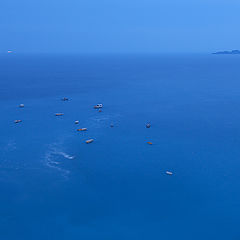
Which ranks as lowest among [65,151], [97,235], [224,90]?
[97,235]

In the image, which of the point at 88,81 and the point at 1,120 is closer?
the point at 1,120

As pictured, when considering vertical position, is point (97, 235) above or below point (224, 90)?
below

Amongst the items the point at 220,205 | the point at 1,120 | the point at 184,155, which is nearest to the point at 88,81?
the point at 1,120

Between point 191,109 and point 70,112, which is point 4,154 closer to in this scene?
point 70,112

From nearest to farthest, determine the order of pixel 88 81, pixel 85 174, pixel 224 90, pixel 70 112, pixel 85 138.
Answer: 1. pixel 85 174
2. pixel 85 138
3. pixel 70 112
4. pixel 224 90
5. pixel 88 81

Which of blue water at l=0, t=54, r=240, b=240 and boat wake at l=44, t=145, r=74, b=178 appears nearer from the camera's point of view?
blue water at l=0, t=54, r=240, b=240

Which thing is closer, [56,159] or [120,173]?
[120,173]

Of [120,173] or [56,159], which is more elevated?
→ [56,159]

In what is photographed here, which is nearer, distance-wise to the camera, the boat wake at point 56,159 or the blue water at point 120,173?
the blue water at point 120,173
